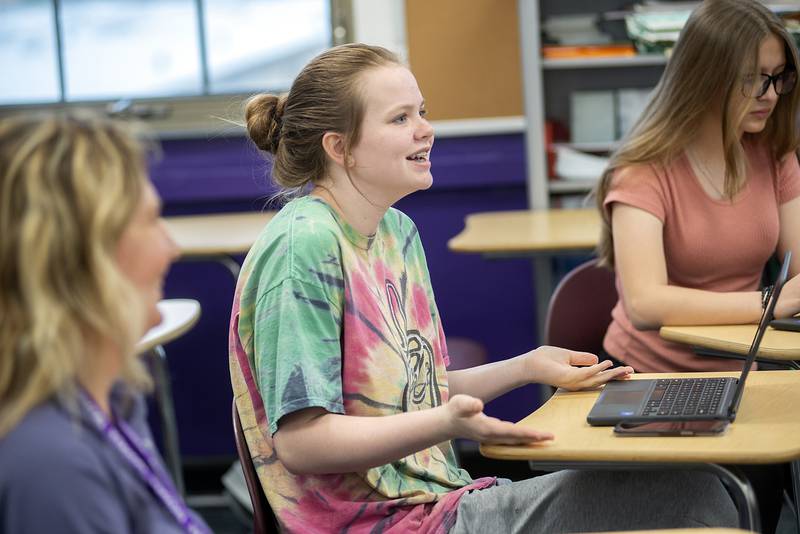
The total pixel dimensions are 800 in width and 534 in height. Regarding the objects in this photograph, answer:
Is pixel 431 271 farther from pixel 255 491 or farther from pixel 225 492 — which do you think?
pixel 255 491

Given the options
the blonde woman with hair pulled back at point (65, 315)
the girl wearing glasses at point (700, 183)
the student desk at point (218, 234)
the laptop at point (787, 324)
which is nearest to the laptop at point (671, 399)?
the laptop at point (787, 324)

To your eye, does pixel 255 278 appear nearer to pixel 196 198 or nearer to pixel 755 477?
pixel 755 477

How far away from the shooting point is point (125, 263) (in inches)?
38.6

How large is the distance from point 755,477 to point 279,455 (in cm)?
101

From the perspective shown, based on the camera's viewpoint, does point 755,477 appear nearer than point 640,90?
Yes

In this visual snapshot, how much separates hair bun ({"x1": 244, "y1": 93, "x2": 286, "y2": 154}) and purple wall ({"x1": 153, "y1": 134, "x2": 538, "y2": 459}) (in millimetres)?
2258

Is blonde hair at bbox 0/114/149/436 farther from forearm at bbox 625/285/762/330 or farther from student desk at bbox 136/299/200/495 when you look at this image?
student desk at bbox 136/299/200/495

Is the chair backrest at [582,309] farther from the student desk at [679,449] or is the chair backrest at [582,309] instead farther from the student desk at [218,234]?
the student desk at [218,234]

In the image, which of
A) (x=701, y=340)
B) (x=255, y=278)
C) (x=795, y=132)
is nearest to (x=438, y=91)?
(x=795, y=132)

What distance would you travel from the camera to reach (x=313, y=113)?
1.64 meters

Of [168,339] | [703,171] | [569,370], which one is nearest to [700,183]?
[703,171]

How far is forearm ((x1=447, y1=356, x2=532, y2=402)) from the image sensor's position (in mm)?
1731

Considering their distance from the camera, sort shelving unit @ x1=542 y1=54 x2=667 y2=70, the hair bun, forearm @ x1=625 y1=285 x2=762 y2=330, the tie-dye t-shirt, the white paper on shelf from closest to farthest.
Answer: the tie-dye t-shirt → the hair bun → forearm @ x1=625 y1=285 x2=762 y2=330 → shelving unit @ x1=542 y1=54 x2=667 y2=70 → the white paper on shelf

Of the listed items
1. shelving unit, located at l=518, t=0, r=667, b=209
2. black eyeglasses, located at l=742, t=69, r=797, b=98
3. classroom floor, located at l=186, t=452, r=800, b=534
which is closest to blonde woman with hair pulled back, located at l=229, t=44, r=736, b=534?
black eyeglasses, located at l=742, t=69, r=797, b=98
